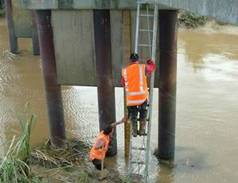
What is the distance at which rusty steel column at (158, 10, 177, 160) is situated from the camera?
10092 mm

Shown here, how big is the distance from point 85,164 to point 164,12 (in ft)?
12.0

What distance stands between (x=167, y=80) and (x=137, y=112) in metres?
1.49

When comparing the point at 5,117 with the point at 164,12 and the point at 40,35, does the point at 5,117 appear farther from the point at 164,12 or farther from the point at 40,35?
the point at 164,12

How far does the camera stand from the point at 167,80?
10.4 m

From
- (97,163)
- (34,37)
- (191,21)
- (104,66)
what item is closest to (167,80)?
(104,66)

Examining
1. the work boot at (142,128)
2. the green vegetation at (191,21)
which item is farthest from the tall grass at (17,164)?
the green vegetation at (191,21)

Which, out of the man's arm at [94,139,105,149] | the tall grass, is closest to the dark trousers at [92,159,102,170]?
the man's arm at [94,139,105,149]

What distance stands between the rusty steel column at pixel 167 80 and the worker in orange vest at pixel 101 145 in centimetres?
121

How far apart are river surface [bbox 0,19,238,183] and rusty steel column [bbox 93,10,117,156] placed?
117 centimetres

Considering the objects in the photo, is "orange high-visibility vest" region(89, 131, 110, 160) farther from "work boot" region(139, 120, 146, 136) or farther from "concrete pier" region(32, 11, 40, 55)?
"concrete pier" region(32, 11, 40, 55)

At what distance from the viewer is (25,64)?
18.9 m

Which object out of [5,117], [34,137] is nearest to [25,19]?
[5,117]

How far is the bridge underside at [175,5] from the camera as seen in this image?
580cm

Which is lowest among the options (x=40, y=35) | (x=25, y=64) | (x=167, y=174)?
(x=167, y=174)
